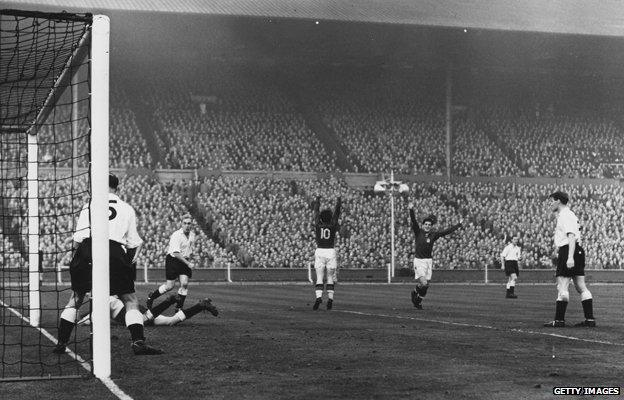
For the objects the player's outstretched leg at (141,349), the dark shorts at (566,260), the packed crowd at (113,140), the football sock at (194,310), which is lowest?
the player's outstretched leg at (141,349)

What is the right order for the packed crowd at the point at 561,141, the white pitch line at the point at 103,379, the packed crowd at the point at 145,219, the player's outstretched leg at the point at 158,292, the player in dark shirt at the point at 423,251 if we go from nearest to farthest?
the white pitch line at the point at 103,379, the player's outstretched leg at the point at 158,292, the player in dark shirt at the point at 423,251, the packed crowd at the point at 145,219, the packed crowd at the point at 561,141

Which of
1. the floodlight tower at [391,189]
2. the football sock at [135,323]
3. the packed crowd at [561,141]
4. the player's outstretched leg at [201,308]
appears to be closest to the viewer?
the football sock at [135,323]

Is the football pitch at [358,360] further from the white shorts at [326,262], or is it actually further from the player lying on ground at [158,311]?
the white shorts at [326,262]

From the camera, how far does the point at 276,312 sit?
19906 millimetres

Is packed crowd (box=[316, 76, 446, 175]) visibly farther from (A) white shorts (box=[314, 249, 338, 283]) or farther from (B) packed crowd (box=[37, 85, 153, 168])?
(A) white shorts (box=[314, 249, 338, 283])

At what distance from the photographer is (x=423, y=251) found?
2181 cm

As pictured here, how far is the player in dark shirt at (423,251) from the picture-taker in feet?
69.6

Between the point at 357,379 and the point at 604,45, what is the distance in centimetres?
4808

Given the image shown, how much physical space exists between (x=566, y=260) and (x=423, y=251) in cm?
698

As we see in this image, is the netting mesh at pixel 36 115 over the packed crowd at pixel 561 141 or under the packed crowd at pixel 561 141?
under

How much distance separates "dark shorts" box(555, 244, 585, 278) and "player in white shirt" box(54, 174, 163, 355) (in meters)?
6.97

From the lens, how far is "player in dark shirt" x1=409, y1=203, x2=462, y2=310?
2122cm

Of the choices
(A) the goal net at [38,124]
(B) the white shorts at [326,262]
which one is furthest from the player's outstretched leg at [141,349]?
(B) the white shorts at [326,262]

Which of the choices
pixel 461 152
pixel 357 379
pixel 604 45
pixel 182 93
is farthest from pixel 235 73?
pixel 357 379
